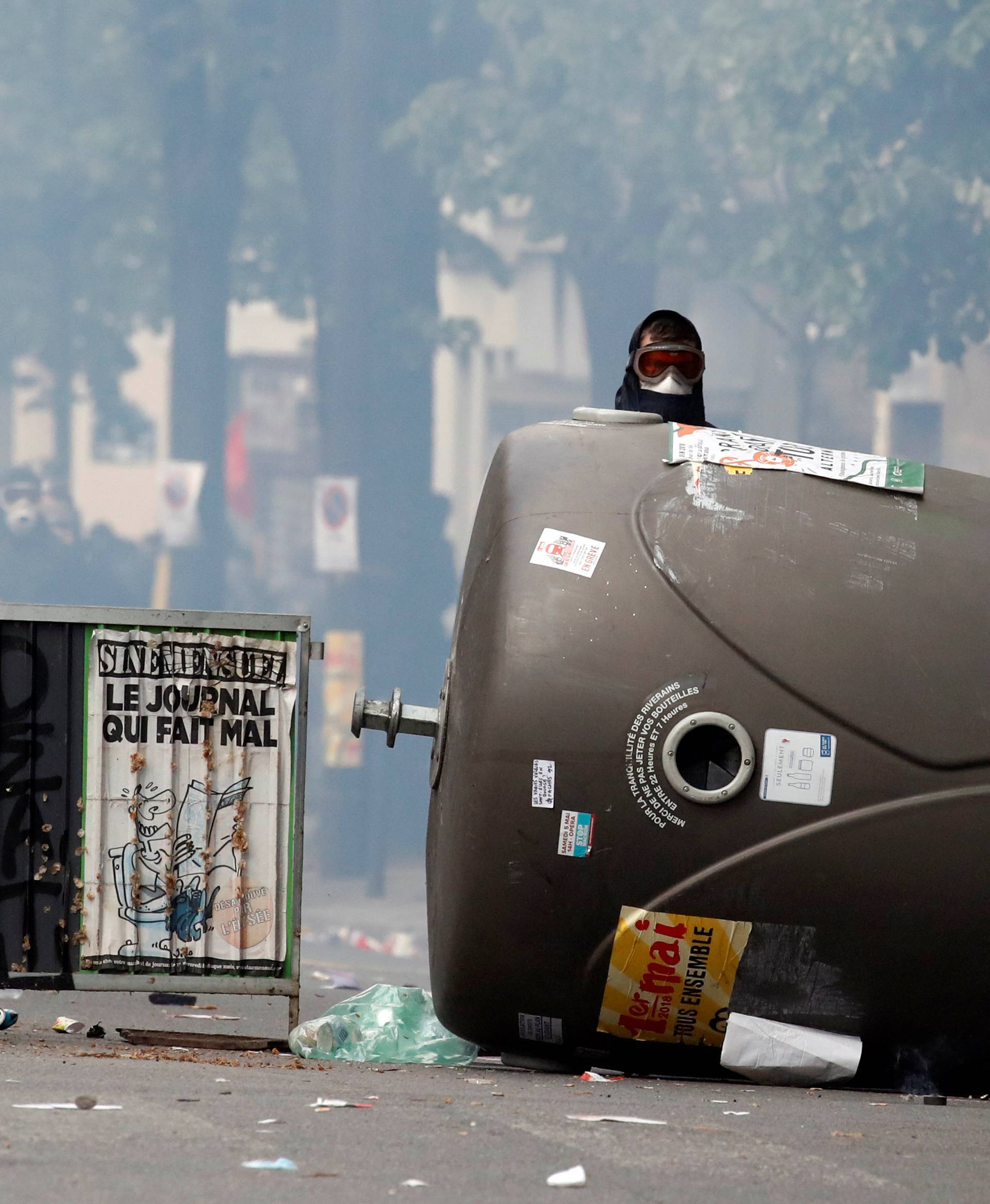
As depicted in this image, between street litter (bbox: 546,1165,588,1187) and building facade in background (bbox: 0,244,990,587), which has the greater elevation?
building facade in background (bbox: 0,244,990,587)

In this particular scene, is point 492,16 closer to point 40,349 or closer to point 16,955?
point 40,349

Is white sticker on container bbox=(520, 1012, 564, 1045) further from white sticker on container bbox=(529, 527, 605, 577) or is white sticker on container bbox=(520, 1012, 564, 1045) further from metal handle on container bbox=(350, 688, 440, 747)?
white sticker on container bbox=(529, 527, 605, 577)

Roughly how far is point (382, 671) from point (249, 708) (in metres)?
19.6

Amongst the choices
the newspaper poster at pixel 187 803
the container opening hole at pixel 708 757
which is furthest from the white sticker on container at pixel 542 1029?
the newspaper poster at pixel 187 803

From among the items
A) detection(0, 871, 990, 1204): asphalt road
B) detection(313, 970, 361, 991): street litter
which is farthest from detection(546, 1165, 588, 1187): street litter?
detection(313, 970, 361, 991): street litter

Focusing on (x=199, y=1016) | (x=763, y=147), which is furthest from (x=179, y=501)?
(x=199, y=1016)

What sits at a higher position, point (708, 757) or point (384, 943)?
point (708, 757)

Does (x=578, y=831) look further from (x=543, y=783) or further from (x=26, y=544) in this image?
(x=26, y=544)

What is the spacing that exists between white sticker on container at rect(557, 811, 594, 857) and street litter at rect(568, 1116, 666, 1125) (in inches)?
29.2

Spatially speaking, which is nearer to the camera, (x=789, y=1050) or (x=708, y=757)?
(x=708, y=757)

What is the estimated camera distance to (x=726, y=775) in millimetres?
4484

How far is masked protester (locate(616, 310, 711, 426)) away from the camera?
5809mm

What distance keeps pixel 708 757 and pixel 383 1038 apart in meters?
1.65

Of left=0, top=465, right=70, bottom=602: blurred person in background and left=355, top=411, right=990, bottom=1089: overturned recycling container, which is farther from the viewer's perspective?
left=0, top=465, right=70, bottom=602: blurred person in background
